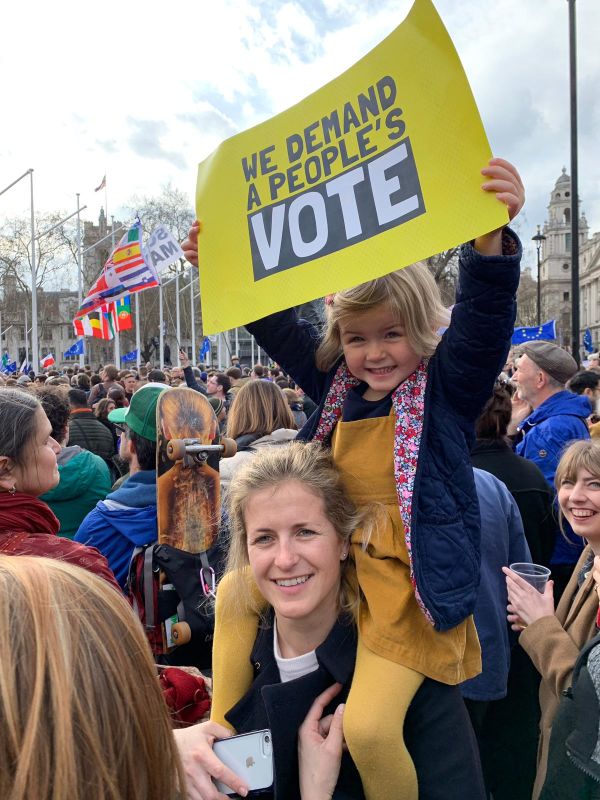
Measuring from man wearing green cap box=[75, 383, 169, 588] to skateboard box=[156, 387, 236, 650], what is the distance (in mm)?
164

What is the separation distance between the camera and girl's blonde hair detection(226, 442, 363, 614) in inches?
67.1

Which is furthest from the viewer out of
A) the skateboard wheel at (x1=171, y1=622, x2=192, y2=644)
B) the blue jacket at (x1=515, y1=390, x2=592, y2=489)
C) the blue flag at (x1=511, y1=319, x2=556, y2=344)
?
the blue flag at (x1=511, y1=319, x2=556, y2=344)

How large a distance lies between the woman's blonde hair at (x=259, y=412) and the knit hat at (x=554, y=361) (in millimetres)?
1900

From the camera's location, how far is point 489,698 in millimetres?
2596

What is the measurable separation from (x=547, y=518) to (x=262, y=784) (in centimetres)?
259

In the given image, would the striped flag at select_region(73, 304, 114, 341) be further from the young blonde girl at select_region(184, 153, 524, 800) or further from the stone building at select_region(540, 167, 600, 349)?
the stone building at select_region(540, 167, 600, 349)

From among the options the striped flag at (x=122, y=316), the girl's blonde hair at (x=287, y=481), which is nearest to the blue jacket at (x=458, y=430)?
the girl's blonde hair at (x=287, y=481)

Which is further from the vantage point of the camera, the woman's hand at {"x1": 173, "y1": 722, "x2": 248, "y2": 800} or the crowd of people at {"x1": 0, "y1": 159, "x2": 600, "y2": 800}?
the woman's hand at {"x1": 173, "y1": 722, "x2": 248, "y2": 800}

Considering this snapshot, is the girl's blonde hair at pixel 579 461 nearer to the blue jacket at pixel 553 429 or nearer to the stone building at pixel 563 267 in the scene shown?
the blue jacket at pixel 553 429

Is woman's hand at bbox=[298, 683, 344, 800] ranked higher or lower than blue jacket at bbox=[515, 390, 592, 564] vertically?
lower

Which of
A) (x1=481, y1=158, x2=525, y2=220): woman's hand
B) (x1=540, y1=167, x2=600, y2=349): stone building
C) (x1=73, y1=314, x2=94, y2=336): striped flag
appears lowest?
(x1=481, y1=158, x2=525, y2=220): woman's hand

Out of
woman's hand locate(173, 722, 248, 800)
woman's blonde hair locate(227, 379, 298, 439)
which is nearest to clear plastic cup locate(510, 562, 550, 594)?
woman's hand locate(173, 722, 248, 800)

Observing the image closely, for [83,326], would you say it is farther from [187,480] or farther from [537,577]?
[537,577]

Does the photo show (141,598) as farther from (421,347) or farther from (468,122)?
(468,122)
